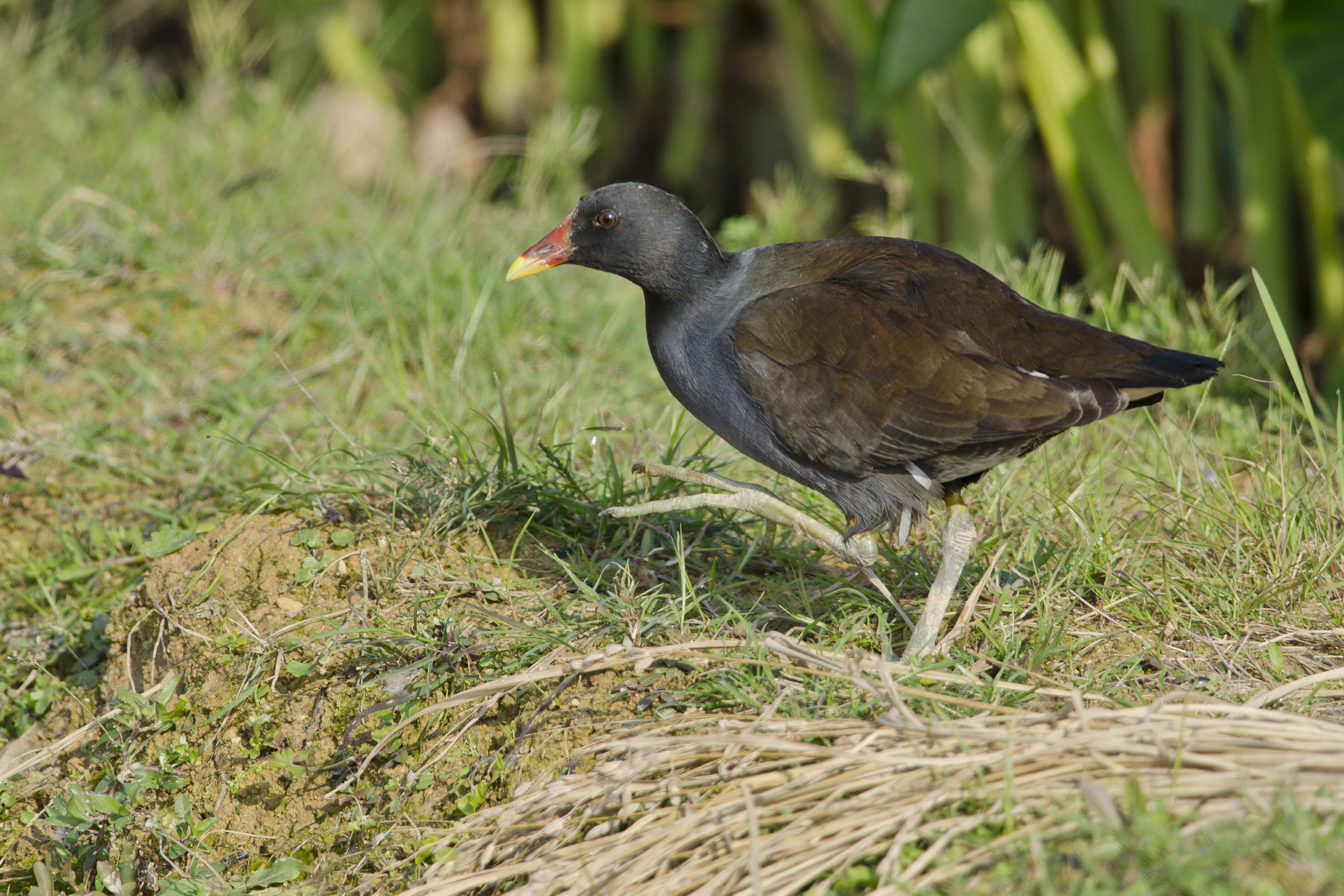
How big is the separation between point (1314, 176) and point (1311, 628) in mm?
2627

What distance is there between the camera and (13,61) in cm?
561

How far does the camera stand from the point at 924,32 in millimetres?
4156

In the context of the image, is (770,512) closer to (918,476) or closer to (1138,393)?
(918,476)

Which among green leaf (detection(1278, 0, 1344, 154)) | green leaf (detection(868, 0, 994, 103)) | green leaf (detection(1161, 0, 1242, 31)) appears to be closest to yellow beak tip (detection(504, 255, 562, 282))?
green leaf (detection(868, 0, 994, 103))

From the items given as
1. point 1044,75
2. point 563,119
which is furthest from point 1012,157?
point 563,119

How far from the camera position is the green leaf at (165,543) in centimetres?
298

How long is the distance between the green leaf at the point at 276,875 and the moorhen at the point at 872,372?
0.94 metres

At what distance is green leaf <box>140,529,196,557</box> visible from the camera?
9.78 ft

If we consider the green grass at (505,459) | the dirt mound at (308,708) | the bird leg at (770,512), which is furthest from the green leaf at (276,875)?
the bird leg at (770,512)

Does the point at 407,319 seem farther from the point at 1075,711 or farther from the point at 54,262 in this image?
the point at 1075,711

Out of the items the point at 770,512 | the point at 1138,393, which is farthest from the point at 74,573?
the point at 1138,393

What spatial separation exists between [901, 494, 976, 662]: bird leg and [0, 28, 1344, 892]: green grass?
0.23 ft

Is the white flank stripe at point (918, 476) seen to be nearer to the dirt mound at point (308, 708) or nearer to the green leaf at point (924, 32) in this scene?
the dirt mound at point (308, 708)

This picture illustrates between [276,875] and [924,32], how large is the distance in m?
3.32
